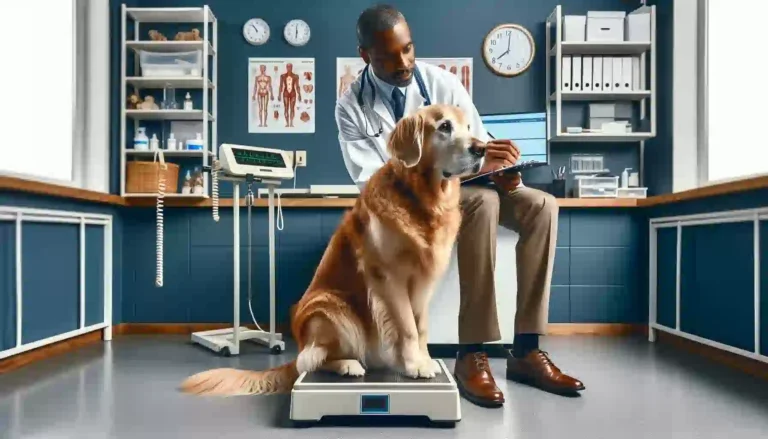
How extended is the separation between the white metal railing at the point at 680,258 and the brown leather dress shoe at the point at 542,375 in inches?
31.5

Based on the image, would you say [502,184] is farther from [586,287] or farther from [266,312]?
[266,312]

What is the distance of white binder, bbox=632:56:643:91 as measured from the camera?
3467 mm

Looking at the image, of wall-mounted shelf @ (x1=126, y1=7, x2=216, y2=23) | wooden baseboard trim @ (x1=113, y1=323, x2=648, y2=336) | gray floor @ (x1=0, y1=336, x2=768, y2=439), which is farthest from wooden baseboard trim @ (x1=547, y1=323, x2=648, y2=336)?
wall-mounted shelf @ (x1=126, y1=7, x2=216, y2=23)

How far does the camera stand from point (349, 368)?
1.67 metres

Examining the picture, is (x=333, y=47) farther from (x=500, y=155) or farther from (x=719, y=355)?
(x=719, y=355)

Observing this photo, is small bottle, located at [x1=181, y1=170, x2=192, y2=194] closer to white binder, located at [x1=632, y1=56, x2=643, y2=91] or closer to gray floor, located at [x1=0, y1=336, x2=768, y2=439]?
gray floor, located at [x1=0, y1=336, x2=768, y2=439]

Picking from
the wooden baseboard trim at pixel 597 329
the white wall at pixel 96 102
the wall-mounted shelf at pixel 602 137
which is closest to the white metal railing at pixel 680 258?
the wooden baseboard trim at pixel 597 329

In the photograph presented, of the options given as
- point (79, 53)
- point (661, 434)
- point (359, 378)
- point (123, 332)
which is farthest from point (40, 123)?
point (661, 434)

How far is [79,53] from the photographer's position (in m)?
3.22

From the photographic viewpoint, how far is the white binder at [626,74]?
3.46 metres

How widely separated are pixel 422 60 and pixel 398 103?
5.46 feet

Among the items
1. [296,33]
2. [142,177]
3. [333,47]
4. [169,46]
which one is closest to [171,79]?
[169,46]

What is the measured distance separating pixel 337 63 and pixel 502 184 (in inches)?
81.1

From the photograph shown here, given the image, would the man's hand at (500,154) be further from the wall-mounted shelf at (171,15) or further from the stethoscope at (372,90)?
the wall-mounted shelf at (171,15)
